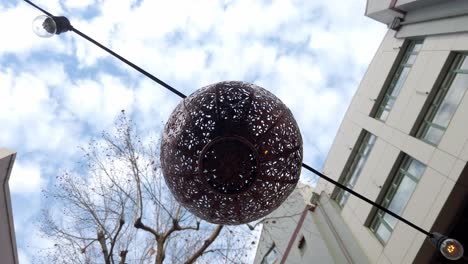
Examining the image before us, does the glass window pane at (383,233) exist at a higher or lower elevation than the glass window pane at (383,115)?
lower

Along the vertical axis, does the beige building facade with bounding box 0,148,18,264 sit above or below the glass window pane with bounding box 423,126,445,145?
below

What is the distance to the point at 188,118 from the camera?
10.7 feet

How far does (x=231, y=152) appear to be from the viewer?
9.81 ft

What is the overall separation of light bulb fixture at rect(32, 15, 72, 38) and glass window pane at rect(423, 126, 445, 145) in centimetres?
863

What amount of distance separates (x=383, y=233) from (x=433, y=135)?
9.68 ft

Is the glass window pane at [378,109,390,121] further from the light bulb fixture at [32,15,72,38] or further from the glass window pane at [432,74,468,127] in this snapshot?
the light bulb fixture at [32,15,72,38]

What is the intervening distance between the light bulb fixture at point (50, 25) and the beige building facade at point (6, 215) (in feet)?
16.2

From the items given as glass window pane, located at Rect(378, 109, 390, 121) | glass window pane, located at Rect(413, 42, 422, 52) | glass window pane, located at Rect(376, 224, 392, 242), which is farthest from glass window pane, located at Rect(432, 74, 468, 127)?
glass window pane, located at Rect(376, 224, 392, 242)

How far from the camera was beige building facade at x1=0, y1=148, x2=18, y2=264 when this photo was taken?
7.62m

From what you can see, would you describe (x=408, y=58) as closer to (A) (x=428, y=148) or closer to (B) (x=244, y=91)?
(A) (x=428, y=148)

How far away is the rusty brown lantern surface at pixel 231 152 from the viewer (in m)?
3.02

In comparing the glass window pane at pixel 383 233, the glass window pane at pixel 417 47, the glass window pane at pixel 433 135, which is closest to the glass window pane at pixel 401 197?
the glass window pane at pixel 383 233

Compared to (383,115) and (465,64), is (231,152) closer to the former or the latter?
(465,64)

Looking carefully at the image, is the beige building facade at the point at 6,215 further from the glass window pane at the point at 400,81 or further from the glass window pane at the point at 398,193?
the glass window pane at the point at 400,81
